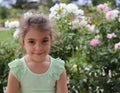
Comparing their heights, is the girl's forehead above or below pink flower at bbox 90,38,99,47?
above

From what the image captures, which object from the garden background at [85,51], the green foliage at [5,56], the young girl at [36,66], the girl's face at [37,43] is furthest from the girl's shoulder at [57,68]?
the green foliage at [5,56]

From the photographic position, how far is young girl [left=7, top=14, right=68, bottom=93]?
Result: 2119 millimetres

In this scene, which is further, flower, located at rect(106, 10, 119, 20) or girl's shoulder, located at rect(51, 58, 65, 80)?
flower, located at rect(106, 10, 119, 20)

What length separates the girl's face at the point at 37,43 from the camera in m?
2.11

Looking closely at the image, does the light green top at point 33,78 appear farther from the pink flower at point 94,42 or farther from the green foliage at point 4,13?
the green foliage at point 4,13

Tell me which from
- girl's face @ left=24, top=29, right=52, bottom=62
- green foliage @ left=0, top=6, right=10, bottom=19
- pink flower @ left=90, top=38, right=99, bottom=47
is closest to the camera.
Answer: girl's face @ left=24, top=29, right=52, bottom=62

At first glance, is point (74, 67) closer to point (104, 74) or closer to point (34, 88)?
point (104, 74)

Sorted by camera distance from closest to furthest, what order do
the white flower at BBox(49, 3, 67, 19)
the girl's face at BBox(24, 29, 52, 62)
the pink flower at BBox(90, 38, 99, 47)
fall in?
the girl's face at BBox(24, 29, 52, 62), the pink flower at BBox(90, 38, 99, 47), the white flower at BBox(49, 3, 67, 19)

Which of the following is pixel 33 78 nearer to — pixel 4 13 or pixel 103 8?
pixel 103 8

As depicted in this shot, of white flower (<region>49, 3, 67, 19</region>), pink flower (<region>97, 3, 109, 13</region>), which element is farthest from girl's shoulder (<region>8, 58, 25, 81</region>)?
pink flower (<region>97, 3, 109, 13</region>)

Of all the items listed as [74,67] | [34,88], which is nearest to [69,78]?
[74,67]

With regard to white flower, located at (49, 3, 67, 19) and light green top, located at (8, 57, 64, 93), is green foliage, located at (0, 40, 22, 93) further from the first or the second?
light green top, located at (8, 57, 64, 93)

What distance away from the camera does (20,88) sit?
2.21 m

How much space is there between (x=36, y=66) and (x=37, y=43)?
0.50 ft
